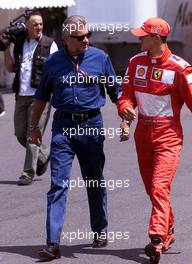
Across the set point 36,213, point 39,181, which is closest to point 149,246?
point 36,213

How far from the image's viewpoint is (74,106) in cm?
788

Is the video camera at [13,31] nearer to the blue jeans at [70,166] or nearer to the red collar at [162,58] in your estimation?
the blue jeans at [70,166]

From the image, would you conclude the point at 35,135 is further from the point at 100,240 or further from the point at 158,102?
the point at 158,102

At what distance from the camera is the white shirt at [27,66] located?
11383 mm

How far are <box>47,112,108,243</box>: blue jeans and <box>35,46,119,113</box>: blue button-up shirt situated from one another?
137 mm

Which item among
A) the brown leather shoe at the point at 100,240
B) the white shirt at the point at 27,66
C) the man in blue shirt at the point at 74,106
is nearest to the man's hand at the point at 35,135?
the man in blue shirt at the point at 74,106


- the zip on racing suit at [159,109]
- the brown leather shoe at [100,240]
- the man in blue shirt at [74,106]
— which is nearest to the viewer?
the zip on racing suit at [159,109]

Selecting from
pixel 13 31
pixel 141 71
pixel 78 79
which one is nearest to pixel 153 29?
pixel 141 71

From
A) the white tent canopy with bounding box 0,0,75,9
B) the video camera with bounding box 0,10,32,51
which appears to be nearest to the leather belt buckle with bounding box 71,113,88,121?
the video camera with bounding box 0,10,32,51

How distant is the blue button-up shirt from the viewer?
7879 millimetres

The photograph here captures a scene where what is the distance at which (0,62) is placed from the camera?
27.6 m

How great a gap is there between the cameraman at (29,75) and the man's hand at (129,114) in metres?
3.72

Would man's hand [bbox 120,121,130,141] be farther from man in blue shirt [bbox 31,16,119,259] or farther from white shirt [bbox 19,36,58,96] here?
white shirt [bbox 19,36,58,96]

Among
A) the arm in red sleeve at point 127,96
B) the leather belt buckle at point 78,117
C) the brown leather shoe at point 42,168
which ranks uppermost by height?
the arm in red sleeve at point 127,96
